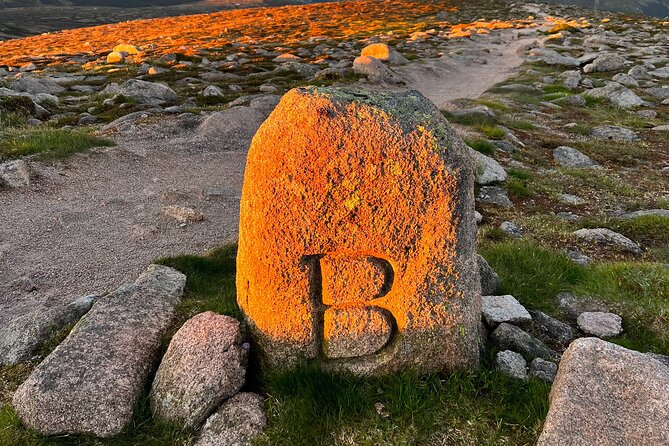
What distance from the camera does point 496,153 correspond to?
59.4 ft

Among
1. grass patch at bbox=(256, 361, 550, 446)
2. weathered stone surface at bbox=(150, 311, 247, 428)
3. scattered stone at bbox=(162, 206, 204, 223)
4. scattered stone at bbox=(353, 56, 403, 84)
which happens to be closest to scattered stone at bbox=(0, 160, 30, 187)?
scattered stone at bbox=(162, 206, 204, 223)

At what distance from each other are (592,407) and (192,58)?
44976 mm

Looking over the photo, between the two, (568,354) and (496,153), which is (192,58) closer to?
(496,153)

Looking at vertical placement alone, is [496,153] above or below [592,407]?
below

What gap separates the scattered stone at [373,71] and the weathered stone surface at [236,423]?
109 ft

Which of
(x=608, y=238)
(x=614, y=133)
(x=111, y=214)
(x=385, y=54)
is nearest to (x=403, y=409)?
(x=608, y=238)

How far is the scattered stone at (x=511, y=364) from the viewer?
595cm

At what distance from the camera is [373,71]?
37.2 meters

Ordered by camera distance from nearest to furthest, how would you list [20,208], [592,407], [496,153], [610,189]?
[592,407] → [20,208] → [610,189] → [496,153]

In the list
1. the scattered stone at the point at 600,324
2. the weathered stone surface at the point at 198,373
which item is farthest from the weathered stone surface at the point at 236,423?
the scattered stone at the point at 600,324

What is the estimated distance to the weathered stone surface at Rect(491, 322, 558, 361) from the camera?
21.5 feet

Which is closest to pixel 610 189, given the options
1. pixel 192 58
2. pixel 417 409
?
pixel 417 409

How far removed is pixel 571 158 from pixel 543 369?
1416cm

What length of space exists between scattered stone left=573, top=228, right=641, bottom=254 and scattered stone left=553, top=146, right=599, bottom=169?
684 centimetres
